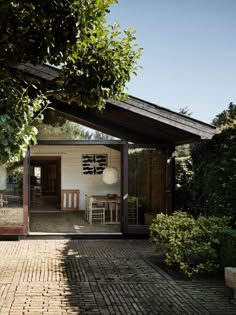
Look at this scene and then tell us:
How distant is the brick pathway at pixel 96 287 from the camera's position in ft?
14.4

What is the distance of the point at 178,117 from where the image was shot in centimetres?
774

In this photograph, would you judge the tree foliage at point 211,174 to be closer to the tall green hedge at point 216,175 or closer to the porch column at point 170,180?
the tall green hedge at point 216,175

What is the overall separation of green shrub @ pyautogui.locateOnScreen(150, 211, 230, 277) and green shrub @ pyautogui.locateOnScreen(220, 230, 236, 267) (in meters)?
0.10

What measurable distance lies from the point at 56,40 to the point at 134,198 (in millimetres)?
5093

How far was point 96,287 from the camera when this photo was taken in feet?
16.8

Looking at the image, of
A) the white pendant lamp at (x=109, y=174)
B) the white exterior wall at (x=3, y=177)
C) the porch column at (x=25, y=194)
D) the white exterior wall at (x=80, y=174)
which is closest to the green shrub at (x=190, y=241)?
the porch column at (x=25, y=194)

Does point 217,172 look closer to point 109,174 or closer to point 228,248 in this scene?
point 228,248

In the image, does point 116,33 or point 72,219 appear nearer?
point 116,33

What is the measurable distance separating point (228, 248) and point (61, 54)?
3.95 meters

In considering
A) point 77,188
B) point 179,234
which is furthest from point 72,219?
point 179,234

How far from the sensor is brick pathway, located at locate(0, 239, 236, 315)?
14.4 feet

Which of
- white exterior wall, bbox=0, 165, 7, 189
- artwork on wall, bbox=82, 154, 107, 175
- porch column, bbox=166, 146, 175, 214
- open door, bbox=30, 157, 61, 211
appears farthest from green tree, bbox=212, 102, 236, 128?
open door, bbox=30, 157, 61, 211

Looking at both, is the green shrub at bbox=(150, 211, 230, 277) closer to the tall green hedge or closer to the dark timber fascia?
the tall green hedge

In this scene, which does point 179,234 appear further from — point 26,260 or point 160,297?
point 26,260
